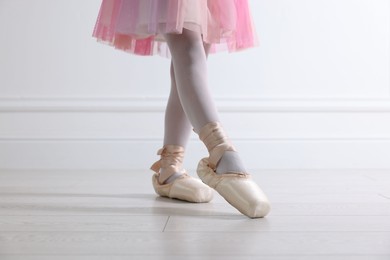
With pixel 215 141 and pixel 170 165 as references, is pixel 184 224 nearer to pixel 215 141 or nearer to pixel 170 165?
pixel 215 141

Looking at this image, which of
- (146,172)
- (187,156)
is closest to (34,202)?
(146,172)

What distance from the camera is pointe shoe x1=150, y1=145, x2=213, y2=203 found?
3.96ft

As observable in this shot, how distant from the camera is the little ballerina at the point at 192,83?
1.04m

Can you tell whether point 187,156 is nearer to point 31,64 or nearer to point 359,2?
point 31,64

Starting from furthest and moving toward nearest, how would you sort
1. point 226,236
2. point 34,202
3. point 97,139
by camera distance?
point 97,139, point 34,202, point 226,236

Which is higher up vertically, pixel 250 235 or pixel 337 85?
pixel 337 85

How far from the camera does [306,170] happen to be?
197 cm

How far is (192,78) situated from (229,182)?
0.22 m

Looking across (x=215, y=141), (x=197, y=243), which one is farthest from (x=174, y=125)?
(x=197, y=243)

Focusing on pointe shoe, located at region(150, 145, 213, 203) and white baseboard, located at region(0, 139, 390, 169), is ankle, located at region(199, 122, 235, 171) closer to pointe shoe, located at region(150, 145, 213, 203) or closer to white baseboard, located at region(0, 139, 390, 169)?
pointe shoe, located at region(150, 145, 213, 203)

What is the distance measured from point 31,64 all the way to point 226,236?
144cm

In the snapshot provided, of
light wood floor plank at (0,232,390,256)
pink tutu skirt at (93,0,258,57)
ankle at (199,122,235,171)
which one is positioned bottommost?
light wood floor plank at (0,232,390,256)

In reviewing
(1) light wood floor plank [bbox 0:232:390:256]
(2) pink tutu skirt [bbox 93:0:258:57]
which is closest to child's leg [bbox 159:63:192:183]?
(2) pink tutu skirt [bbox 93:0:258:57]

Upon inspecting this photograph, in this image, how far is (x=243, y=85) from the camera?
2062 millimetres
